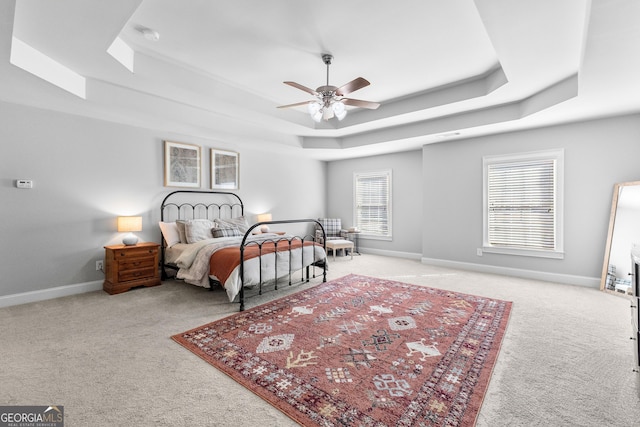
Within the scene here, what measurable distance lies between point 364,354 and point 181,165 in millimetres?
4408

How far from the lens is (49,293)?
3.76 meters

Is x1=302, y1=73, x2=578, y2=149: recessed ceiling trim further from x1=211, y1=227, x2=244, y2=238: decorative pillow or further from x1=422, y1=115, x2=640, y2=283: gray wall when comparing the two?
x1=211, y1=227, x2=244, y2=238: decorative pillow

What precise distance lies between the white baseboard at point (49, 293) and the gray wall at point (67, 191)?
6 centimetres

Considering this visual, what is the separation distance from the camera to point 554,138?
181 inches

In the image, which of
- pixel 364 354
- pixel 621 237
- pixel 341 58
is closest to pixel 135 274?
pixel 364 354

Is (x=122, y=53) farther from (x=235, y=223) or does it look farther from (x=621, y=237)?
(x=621, y=237)

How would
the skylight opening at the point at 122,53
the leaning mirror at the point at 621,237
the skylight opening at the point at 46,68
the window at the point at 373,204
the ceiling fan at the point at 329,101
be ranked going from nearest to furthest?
the skylight opening at the point at 46,68
the skylight opening at the point at 122,53
the ceiling fan at the point at 329,101
the leaning mirror at the point at 621,237
the window at the point at 373,204

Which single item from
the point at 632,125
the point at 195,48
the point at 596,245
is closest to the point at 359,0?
the point at 195,48

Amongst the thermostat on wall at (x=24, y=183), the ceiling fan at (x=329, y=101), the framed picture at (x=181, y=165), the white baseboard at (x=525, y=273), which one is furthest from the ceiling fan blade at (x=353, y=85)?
the white baseboard at (x=525, y=273)

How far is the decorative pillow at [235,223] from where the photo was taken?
5.14 meters

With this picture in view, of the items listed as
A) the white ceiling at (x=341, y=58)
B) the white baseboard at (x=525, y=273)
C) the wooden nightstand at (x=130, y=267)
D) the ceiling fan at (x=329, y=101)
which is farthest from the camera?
the white baseboard at (x=525, y=273)

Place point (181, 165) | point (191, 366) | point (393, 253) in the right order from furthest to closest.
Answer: point (393, 253) < point (181, 165) < point (191, 366)

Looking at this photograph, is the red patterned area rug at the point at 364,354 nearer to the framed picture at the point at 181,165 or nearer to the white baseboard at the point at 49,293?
the white baseboard at the point at 49,293

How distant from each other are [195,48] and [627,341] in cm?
509
